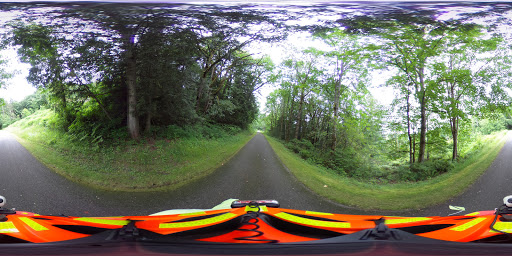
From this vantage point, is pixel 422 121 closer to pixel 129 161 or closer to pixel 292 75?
pixel 292 75

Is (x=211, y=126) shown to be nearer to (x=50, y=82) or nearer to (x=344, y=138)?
(x=344, y=138)

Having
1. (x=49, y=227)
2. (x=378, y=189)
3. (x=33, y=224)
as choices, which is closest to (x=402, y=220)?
(x=378, y=189)

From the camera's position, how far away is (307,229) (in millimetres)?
1187

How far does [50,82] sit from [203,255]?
1557 mm

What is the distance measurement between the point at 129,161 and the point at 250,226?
3.13ft

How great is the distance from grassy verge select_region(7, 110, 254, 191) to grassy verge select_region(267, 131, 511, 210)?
0.70 m

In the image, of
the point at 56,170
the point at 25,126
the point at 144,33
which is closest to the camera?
the point at 144,33

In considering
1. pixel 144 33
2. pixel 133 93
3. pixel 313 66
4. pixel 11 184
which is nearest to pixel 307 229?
pixel 313 66

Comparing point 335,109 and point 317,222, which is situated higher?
point 335,109

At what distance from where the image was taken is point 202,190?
4.22ft

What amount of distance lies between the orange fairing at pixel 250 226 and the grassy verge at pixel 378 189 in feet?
0.33

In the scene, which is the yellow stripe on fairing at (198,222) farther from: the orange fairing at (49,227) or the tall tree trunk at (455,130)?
the tall tree trunk at (455,130)

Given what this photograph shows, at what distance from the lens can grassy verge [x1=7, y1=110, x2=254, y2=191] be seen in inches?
48.9

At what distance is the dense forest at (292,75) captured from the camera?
1.19m
